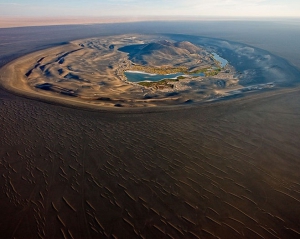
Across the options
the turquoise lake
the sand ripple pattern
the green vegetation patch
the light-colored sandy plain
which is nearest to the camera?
the sand ripple pattern

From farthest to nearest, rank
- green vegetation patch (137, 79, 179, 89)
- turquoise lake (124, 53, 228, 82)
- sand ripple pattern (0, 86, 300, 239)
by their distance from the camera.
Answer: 1. turquoise lake (124, 53, 228, 82)
2. green vegetation patch (137, 79, 179, 89)
3. sand ripple pattern (0, 86, 300, 239)

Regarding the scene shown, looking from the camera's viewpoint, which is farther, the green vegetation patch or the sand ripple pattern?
the green vegetation patch

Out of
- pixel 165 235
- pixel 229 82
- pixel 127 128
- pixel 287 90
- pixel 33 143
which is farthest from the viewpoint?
pixel 229 82

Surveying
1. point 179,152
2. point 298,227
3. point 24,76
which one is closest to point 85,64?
point 24,76

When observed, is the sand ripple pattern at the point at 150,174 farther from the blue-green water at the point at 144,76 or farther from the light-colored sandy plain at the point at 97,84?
the blue-green water at the point at 144,76

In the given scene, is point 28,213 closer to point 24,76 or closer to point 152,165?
point 152,165

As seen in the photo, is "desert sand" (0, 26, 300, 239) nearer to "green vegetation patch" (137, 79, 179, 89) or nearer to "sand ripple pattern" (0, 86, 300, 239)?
"sand ripple pattern" (0, 86, 300, 239)

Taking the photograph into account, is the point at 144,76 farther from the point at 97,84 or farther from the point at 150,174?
the point at 150,174

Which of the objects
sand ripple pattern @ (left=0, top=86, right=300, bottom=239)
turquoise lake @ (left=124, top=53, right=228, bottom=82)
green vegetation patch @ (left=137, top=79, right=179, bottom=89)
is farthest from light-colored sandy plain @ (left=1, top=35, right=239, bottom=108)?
sand ripple pattern @ (left=0, top=86, right=300, bottom=239)
